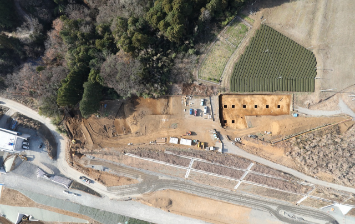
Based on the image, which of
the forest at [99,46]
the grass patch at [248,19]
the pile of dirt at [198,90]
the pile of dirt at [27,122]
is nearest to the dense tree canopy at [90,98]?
the forest at [99,46]

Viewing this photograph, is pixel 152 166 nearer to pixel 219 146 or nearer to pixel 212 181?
pixel 212 181

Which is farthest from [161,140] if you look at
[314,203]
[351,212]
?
[351,212]

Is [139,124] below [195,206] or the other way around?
the other way around

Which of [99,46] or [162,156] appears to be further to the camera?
[162,156]

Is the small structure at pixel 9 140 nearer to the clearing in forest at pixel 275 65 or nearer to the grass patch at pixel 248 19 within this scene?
the clearing in forest at pixel 275 65

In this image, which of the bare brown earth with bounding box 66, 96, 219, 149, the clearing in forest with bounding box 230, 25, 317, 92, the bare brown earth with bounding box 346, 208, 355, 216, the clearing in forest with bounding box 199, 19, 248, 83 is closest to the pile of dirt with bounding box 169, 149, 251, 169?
the bare brown earth with bounding box 66, 96, 219, 149

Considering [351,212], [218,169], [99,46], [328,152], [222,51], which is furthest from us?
[351,212]

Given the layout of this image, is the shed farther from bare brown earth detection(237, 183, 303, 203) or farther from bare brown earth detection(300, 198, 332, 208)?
bare brown earth detection(300, 198, 332, 208)

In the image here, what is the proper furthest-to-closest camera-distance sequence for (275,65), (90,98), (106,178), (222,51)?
(106,178) < (222,51) < (275,65) < (90,98)
